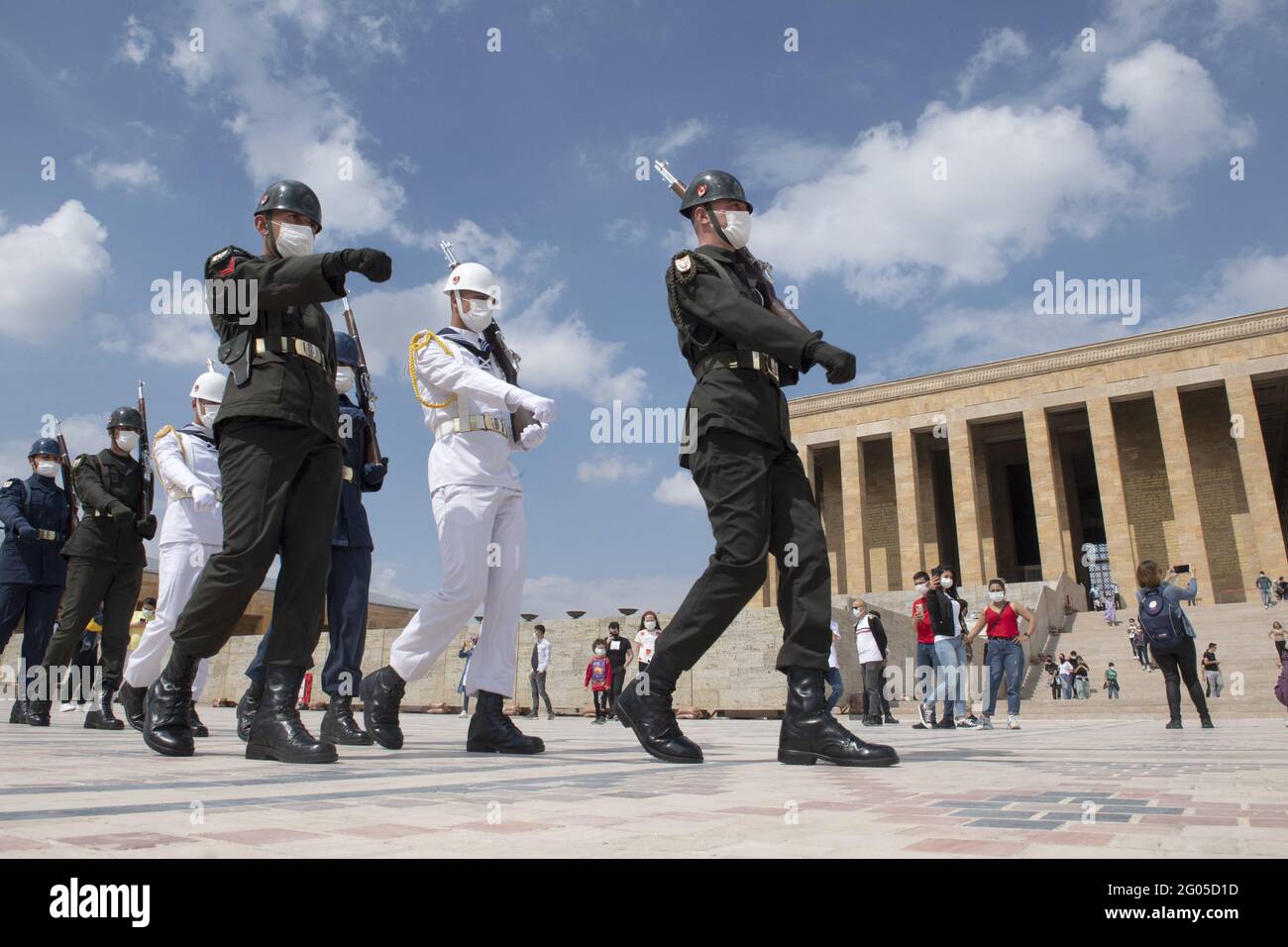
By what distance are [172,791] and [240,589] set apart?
166 centimetres

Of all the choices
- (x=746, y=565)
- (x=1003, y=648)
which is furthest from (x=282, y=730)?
(x=1003, y=648)

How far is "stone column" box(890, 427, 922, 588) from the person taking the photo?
154ft

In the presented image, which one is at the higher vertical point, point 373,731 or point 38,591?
point 38,591

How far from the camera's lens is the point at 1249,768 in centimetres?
403

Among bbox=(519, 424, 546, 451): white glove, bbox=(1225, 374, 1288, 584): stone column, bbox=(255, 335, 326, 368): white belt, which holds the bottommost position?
bbox=(519, 424, 546, 451): white glove

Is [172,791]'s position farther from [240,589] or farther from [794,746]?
[794,746]

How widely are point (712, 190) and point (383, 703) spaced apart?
339 cm

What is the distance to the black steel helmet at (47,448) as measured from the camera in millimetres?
9484

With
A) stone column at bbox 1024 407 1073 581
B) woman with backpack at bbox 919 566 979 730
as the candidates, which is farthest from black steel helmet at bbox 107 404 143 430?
stone column at bbox 1024 407 1073 581

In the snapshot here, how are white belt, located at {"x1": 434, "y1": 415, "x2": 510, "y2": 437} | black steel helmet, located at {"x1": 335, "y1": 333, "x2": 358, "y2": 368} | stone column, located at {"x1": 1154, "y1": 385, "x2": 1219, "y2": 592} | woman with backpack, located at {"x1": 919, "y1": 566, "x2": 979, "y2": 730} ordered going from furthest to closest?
stone column, located at {"x1": 1154, "y1": 385, "x2": 1219, "y2": 592}, woman with backpack, located at {"x1": 919, "y1": 566, "x2": 979, "y2": 730}, black steel helmet, located at {"x1": 335, "y1": 333, "x2": 358, "y2": 368}, white belt, located at {"x1": 434, "y1": 415, "x2": 510, "y2": 437}

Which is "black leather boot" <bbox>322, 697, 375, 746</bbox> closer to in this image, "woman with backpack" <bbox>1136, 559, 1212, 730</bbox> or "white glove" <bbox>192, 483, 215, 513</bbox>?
"white glove" <bbox>192, 483, 215, 513</bbox>

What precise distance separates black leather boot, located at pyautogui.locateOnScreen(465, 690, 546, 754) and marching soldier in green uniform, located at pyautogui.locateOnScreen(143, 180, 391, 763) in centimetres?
103
